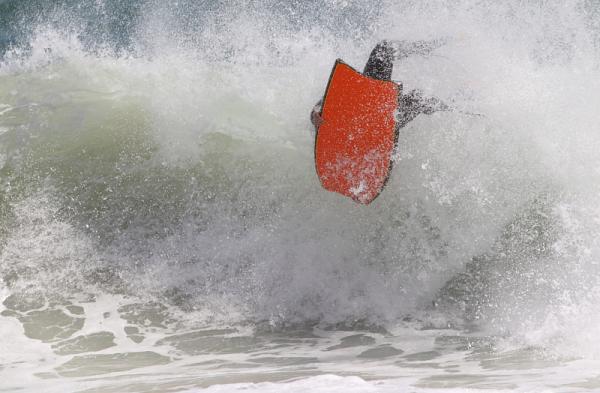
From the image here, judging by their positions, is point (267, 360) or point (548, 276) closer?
point (267, 360)

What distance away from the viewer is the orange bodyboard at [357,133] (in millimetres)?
5277

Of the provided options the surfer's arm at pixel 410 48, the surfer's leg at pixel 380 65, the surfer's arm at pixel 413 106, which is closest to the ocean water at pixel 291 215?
the surfer's arm at pixel 413 106

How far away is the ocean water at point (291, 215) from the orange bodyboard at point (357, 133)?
1.76 feet

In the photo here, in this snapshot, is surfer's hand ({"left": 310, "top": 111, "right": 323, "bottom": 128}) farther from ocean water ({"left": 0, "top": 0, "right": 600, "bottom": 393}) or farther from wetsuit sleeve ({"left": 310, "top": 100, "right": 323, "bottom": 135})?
ocean water ({"left": 0, "top": 0, "right": 600, "bottom": 393})

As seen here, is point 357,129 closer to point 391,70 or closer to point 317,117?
point 317,117

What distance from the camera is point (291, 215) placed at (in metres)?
5.83

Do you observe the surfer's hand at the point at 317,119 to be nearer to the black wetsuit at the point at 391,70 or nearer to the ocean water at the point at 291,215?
the black wetsuit at the point at 391,70

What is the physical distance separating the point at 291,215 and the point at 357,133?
1104mm

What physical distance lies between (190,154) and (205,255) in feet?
5.13

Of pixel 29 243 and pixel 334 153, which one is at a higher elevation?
pixel 334 153

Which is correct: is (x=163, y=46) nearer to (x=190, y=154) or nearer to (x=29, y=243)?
(x=190, y=154)

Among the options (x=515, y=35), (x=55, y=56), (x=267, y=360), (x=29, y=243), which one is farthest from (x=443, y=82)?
(x=55, y=56)

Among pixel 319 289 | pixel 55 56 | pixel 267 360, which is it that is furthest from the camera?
pixel 55 56

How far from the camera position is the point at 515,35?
693cm
